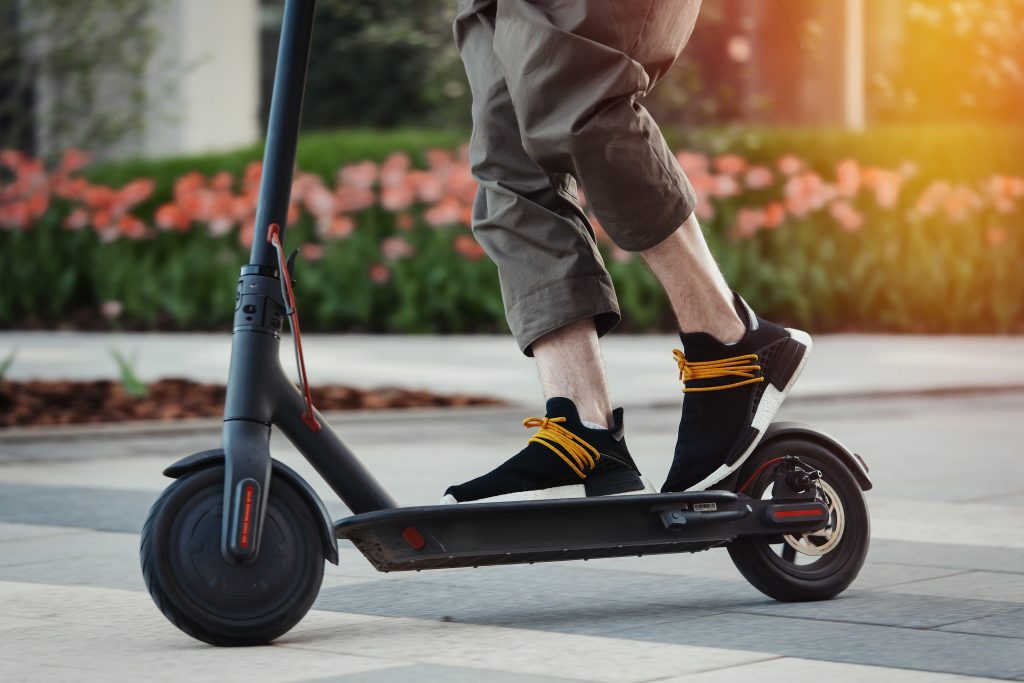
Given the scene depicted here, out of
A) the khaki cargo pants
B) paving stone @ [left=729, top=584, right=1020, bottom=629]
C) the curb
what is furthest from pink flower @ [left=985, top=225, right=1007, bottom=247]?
the khaki cargo pants

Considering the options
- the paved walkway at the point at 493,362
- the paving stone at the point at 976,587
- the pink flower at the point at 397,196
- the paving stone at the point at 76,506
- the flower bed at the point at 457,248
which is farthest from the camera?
the flower bed at the point at 457,248

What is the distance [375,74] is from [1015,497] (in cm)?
1777

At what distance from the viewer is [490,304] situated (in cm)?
1205

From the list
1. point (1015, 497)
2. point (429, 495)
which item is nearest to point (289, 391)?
point (429, 495)

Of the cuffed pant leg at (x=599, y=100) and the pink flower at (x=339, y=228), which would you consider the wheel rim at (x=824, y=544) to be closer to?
the cuffed pant leg at (x=599, y=100)

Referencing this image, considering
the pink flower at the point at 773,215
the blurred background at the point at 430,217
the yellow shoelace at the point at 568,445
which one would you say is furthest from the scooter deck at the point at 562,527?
A: the pink flower at the point at 773,215

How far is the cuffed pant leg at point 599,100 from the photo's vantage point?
126 inches

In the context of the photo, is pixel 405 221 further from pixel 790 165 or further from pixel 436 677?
pixel 436 677

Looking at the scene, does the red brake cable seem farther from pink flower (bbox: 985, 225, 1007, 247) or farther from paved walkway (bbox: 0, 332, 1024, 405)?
pink flower (bbox: 985, 225, 1007, 247)

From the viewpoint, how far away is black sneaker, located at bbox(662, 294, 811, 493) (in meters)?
3.51

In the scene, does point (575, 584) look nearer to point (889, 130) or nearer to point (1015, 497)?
point (1015, 497)

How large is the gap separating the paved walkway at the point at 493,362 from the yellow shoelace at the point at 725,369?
14.5 feet

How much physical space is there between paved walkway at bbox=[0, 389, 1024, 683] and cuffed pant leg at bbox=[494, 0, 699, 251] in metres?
0.74

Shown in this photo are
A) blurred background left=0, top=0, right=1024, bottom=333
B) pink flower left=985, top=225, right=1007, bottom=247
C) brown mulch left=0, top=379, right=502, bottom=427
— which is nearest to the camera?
brown mulch left=0, top=379, right=502, bottom=427
